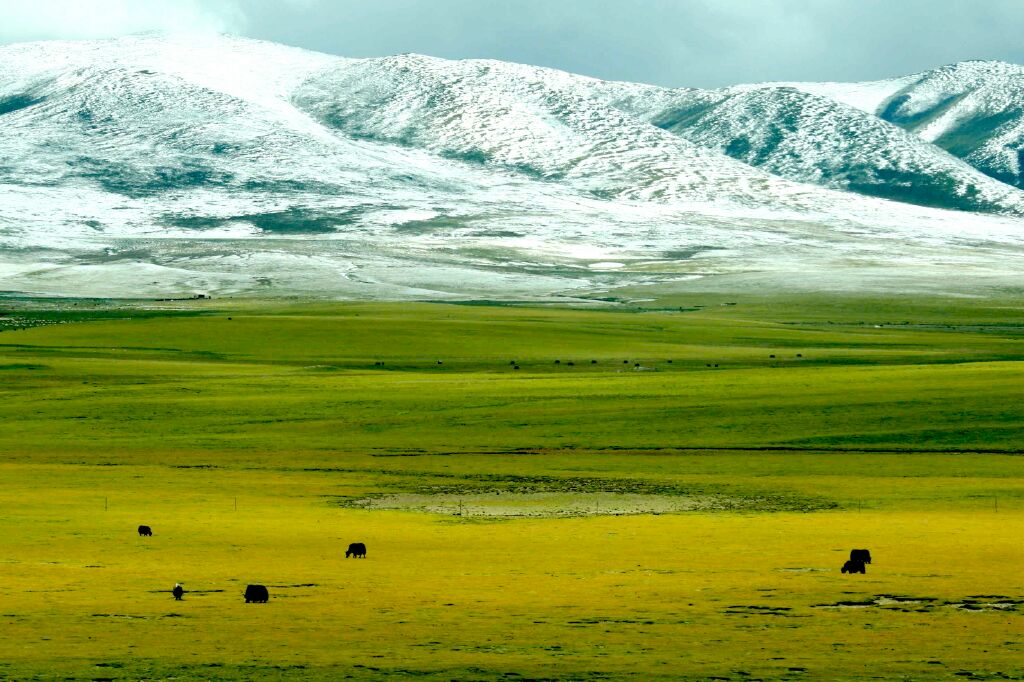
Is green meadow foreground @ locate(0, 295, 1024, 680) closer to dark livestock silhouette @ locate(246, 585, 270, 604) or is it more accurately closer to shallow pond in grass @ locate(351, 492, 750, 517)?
shallow pond in grass @ locate(351, 492, 750, 517)

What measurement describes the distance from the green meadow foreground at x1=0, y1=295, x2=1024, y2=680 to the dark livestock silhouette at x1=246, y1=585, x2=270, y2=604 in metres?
0.39

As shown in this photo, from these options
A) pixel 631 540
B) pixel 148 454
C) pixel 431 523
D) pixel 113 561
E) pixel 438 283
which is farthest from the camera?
pixel 438 283

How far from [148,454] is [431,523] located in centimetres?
2178

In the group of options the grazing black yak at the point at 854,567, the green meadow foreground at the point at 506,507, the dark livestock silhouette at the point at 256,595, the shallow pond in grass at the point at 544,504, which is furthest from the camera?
the shallow pond in grass at the point at 544,504

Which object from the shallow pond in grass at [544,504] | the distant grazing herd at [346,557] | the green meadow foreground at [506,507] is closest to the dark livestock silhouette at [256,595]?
the distant grazing herd at [346,557]

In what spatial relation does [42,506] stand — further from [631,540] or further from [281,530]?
[631,540]

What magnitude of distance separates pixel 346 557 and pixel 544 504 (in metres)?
13.6

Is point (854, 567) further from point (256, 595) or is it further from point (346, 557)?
point (256, 595)

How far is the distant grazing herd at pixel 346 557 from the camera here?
86.8 feet

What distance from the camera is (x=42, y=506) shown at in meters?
43.3

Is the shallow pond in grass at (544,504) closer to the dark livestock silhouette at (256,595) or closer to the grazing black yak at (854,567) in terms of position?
the grazing black yak at (854,567)

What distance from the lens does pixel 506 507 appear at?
45125mm

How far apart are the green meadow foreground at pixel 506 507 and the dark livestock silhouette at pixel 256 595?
1.29 ft

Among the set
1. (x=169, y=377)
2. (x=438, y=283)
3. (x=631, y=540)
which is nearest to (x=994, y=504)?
(x=631, y=540)
